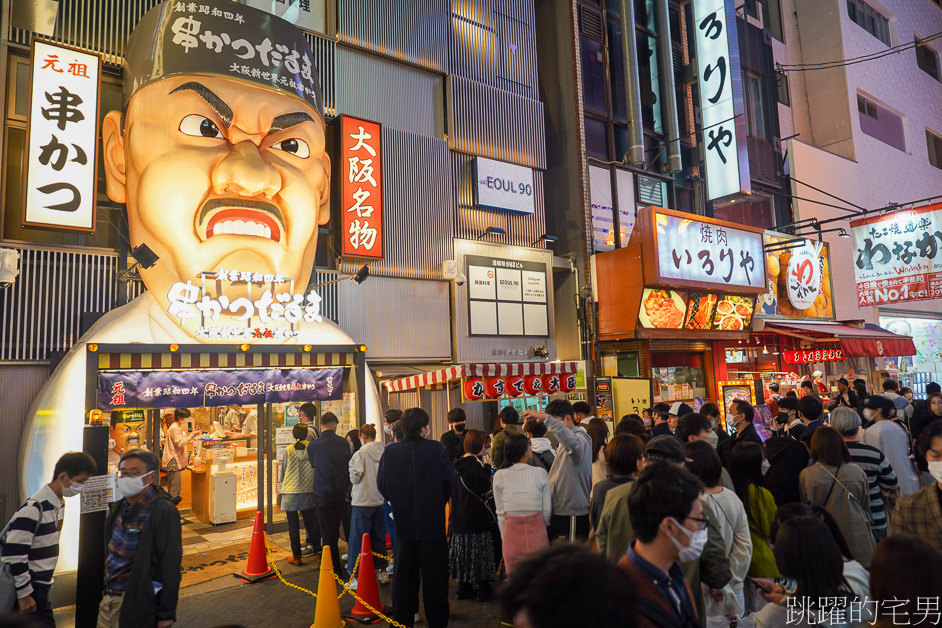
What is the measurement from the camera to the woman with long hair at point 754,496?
4.27 metres

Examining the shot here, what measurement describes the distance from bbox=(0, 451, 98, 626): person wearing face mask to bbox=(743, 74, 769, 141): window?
71.1ft

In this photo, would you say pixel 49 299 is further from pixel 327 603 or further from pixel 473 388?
pixel 473 388

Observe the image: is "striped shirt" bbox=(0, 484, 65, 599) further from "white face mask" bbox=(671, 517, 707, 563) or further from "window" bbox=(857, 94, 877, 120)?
"window" bbox=(857, 94, 877, 120)

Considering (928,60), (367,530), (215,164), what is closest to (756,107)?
(928,60)

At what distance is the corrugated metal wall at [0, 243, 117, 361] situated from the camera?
8508 mm

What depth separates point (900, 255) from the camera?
1416cm

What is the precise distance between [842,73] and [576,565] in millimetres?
26622

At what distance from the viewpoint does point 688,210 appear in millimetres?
18766

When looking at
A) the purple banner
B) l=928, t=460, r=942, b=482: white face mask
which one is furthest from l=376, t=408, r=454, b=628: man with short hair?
the purple banner

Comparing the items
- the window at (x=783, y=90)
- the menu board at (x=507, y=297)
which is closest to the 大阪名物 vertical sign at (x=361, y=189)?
the menu board at (x=507, y=297)

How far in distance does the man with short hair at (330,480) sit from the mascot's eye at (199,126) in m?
5.15

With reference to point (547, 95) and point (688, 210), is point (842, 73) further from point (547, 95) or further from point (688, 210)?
point (547, 95)

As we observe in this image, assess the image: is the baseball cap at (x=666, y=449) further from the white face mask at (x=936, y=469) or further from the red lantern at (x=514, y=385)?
the red lantern at (x=514, y=385)

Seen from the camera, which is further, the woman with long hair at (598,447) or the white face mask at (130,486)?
the woman with long hair at (598,447)
